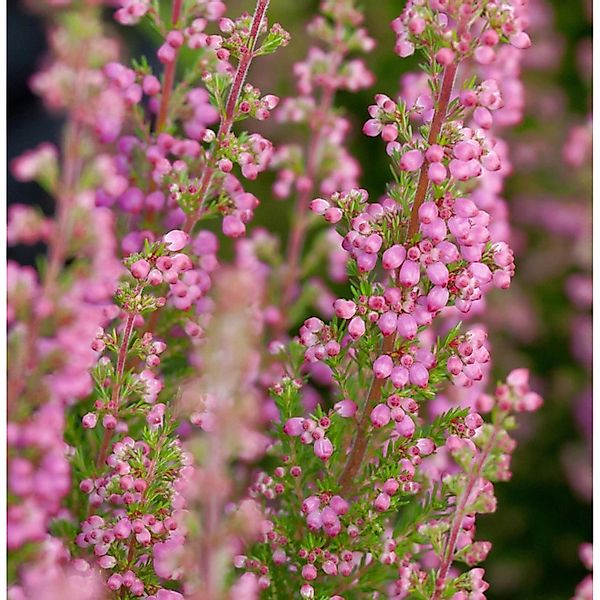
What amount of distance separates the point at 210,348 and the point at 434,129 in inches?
13.2

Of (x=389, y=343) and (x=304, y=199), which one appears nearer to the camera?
(x=389, y=343)

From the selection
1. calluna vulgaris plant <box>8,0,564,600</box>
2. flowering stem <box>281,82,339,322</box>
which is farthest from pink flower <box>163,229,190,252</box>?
flowering stem <box>281,82,339,322</box>

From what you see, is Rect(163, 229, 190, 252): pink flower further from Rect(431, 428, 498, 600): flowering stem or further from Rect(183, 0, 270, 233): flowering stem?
Rect(431, 428, 498, 600): flowering stem

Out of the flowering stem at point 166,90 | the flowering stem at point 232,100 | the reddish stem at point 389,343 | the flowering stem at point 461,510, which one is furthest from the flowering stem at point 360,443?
the flowering stem at point 166,90

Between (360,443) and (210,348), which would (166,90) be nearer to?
(360,443)

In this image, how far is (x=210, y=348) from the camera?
0.45 m

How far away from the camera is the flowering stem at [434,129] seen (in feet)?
2.30

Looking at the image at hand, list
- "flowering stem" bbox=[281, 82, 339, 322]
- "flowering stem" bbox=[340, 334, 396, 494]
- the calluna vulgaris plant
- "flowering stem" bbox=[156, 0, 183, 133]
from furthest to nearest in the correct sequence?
"flowering stem" bbox=[281, 82, 339, 322], "flowering stem" bbox=[156, 0, 183, 133], "flowering stem" bbox=[340, 334, 396, 494], the calluna vulgaris plant

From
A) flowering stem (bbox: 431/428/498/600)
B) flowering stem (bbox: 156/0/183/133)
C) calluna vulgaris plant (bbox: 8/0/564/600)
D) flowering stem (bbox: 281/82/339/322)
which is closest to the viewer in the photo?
calluna vulgaris plant (bbox: 8/0/564/600)

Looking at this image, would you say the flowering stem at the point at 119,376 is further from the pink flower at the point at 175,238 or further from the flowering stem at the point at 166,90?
the flowering stem at the point at 166,90

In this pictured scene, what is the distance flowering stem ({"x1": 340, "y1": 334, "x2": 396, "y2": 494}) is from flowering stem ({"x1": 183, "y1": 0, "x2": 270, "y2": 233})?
21 cm

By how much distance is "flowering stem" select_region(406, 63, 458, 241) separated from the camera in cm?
70

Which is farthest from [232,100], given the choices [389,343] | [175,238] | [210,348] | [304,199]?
[304,199]

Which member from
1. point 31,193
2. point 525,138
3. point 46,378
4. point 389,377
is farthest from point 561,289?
point 46,378
